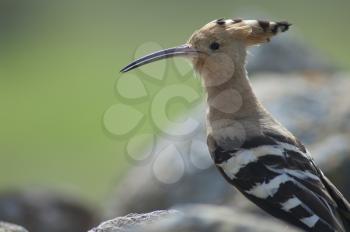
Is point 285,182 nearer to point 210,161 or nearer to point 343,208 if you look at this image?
point 343,208

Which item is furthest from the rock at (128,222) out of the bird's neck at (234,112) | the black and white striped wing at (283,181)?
the bird's neck at (234,112)

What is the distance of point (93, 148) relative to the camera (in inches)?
531

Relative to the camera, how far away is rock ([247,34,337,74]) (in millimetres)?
9953

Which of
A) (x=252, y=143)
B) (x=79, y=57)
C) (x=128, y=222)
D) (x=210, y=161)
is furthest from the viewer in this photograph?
(x=79, y=57)

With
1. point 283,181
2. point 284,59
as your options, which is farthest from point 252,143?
point 284,59

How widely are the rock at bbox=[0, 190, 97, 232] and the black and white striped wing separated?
10.5 ft

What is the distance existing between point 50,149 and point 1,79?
3309 mm

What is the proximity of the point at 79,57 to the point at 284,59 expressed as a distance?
323 inches

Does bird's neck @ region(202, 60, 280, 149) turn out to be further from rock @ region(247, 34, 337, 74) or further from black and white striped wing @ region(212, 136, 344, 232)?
rock @ region(247, 34, 337, 74)

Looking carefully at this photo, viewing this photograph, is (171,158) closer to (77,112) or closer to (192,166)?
(192,166)

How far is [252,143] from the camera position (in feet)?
16.6

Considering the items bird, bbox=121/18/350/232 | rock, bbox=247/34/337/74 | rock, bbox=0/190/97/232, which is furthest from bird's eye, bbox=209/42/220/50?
rock, bbox=247/34/337/74

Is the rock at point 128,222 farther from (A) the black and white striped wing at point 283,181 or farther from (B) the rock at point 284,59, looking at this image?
(B) the rock at point 284,59

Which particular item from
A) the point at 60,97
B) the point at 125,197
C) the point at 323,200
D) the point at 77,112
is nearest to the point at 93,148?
the point at 77,112
